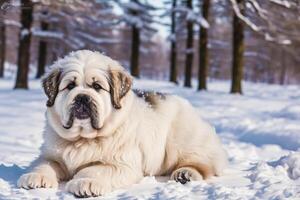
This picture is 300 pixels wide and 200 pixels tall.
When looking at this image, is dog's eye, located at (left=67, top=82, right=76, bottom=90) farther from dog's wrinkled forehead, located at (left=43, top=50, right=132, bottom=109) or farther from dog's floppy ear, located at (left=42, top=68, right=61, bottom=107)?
dog's floppy ear, located at (left=42, top=68, right=61, bottom=107)

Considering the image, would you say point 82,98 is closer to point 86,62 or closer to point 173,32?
point 86,62

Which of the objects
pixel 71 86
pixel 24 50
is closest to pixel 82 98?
pixel 71 86

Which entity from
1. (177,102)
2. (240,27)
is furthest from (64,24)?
(177,102)

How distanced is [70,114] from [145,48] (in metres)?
46.3

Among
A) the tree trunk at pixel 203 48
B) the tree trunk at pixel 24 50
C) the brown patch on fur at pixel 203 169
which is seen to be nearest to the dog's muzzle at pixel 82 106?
the brown patch on fur at pixel 203 169

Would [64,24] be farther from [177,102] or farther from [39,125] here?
[177,102]

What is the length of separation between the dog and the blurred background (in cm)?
225

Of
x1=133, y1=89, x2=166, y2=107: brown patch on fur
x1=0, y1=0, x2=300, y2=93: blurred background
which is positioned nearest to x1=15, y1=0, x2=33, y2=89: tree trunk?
x1=0, y1=0, x2=300, y2=93: blurred background

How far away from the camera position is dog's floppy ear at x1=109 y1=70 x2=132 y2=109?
4.88 metres

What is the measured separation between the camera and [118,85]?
4930mm

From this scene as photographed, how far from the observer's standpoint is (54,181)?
15.6ft

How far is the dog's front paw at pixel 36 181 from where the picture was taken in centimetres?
461

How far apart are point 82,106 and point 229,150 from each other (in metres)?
5.16

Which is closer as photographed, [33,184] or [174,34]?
[33,184]
